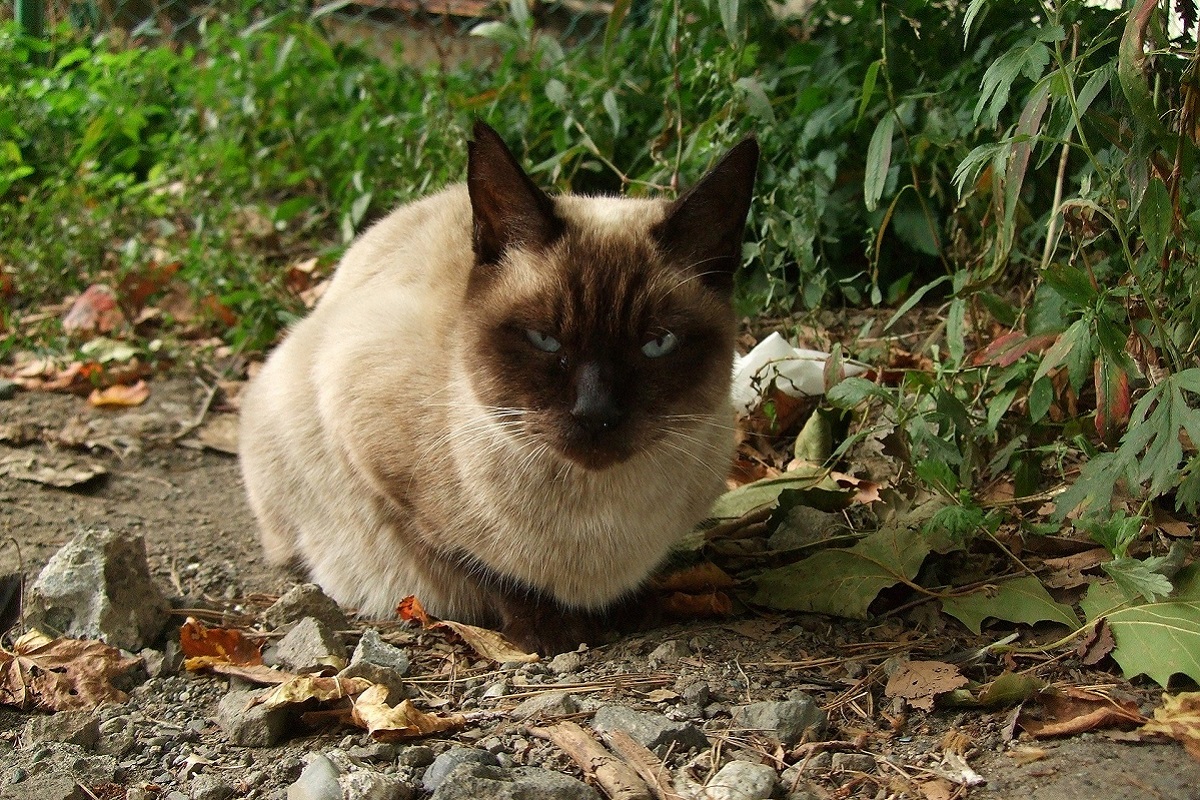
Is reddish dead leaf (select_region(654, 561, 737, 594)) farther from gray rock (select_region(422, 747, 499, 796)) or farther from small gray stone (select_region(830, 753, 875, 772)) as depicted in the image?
gray rock (select_region(422, 747, 499, 796))

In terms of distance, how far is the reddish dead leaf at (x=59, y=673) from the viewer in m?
2.54

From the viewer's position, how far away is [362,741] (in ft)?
7.71

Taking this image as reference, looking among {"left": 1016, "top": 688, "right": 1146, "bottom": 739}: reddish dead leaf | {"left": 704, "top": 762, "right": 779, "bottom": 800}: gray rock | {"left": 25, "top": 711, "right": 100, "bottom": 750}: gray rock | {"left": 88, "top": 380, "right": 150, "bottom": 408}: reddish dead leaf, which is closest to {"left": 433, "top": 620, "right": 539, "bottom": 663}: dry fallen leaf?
{"left": 704, "top": 762, "right": 779, "bottom": 800}: gray rock

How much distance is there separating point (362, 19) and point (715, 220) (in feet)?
14.2

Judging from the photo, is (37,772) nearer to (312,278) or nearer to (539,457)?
(539,457)

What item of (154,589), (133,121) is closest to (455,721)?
(154,589)

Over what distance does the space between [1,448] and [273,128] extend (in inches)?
90.1

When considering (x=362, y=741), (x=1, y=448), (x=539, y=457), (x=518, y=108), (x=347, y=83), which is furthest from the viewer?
(x=347, y=83)

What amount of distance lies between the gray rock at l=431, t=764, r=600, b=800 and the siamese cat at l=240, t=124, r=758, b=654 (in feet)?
2.43

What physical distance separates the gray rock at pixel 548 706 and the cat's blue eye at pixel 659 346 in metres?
0.80

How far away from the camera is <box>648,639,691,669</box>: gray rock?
2.76 metres

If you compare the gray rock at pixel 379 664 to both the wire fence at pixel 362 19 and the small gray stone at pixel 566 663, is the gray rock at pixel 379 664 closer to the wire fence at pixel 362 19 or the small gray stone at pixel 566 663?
the small gray stone at pixel 566 663

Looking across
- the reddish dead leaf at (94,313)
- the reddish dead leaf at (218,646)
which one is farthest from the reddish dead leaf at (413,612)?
the reddish dead leaf at (94,313)

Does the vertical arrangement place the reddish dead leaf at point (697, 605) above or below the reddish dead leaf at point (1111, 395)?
below
